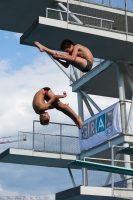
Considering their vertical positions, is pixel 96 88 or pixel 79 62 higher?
pixel 96 88

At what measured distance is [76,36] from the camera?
2411 cm

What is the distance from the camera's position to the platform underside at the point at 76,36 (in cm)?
2328

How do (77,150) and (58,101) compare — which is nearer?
(58,101)

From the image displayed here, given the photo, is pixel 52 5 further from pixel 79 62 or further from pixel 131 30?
pixel 79 62

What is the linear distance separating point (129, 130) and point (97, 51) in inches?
158

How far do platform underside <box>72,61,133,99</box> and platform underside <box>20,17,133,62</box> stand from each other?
3.17 meters

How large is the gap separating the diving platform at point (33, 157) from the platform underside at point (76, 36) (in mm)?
7366

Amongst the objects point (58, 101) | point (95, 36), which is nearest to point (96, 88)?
point (95, 36)

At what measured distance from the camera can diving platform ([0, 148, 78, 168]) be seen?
30.3 m

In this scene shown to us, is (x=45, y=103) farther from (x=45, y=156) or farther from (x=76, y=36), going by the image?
(x=45, y=156)

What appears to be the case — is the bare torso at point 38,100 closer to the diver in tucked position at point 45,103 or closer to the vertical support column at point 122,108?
the diver in tucked position at point 45,103

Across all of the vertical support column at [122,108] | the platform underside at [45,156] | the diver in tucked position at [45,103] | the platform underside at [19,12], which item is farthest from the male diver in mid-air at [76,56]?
the platform underside at [45,156]

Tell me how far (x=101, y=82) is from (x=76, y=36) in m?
7.43

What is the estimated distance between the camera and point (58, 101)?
12.7 m
